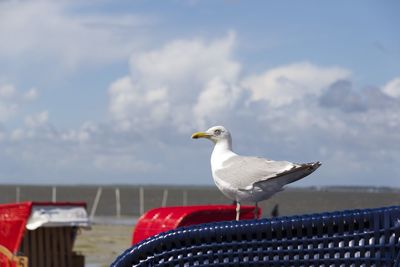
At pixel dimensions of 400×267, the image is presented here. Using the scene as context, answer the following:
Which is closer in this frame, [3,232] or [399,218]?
[399,218]

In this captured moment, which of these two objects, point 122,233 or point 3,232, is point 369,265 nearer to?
point 3,232

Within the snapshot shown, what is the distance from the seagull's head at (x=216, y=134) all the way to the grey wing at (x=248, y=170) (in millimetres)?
217

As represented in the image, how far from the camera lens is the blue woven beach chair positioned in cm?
459

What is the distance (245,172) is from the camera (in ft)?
19.9

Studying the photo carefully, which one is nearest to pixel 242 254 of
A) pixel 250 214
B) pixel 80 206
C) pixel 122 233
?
pixel 250 214

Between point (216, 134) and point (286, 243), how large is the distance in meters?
1.80

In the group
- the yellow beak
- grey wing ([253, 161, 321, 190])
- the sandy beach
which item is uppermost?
the yellow beak

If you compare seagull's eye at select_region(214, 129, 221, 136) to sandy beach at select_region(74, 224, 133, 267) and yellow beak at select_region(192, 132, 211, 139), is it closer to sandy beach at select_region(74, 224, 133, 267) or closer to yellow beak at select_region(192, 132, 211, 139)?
yellow beak at select_region(192, 132, 211, 139)

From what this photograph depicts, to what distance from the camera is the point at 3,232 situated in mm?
11250

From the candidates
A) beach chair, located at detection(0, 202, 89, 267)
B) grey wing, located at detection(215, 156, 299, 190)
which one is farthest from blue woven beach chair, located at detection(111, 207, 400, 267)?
beach chair, located at detection(0, 202, 89, 267)

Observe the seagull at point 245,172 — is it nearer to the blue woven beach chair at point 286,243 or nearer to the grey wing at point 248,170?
the grey wing at point 248,170

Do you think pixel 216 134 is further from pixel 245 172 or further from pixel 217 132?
pixel 245 172

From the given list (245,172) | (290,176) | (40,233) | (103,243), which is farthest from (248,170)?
(103,243)

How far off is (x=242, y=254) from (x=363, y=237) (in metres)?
0.66
